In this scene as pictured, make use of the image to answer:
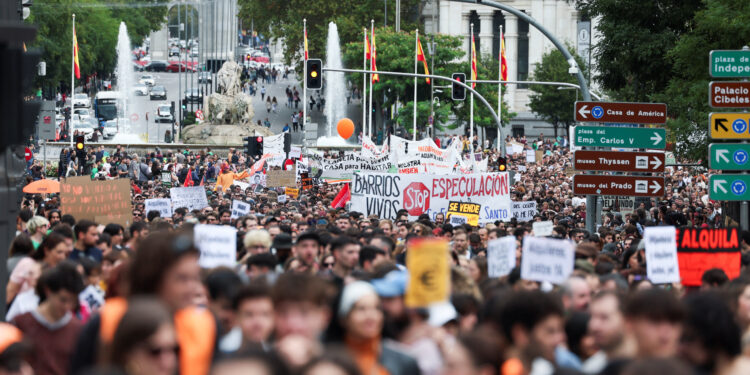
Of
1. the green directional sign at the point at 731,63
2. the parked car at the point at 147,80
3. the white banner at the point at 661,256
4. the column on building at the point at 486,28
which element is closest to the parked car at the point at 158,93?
the parked car at the point at 147,80

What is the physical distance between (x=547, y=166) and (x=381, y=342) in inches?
1932

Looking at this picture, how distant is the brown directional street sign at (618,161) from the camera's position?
778 inches

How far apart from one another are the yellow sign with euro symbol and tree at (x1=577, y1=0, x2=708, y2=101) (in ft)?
45.1

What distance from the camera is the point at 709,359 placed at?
6535 millimetres

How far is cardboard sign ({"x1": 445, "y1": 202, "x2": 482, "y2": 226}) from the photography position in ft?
72.6

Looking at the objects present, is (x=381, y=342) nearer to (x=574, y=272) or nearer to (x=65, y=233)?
(x=574, y=272)

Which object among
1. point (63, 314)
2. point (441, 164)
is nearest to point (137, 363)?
point (63, 314)

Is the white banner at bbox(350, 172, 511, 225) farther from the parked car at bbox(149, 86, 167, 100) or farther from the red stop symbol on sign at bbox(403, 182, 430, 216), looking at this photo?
the parked car at bbox(149, 86, 167, 100)

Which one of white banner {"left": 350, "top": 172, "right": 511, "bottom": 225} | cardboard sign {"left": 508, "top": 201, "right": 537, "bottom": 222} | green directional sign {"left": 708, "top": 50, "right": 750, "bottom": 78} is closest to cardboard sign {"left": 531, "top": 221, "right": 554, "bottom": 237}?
green directional sign {"left": 708, "top": 50, "right": 750, "bottom": 78}

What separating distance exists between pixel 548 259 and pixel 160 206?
10833 millimetres

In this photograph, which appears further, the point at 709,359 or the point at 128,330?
the point at 709,359

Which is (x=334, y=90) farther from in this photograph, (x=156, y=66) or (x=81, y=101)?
(x=156, y=66)

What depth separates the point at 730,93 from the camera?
55.9ft

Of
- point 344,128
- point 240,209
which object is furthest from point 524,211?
point 344,128
